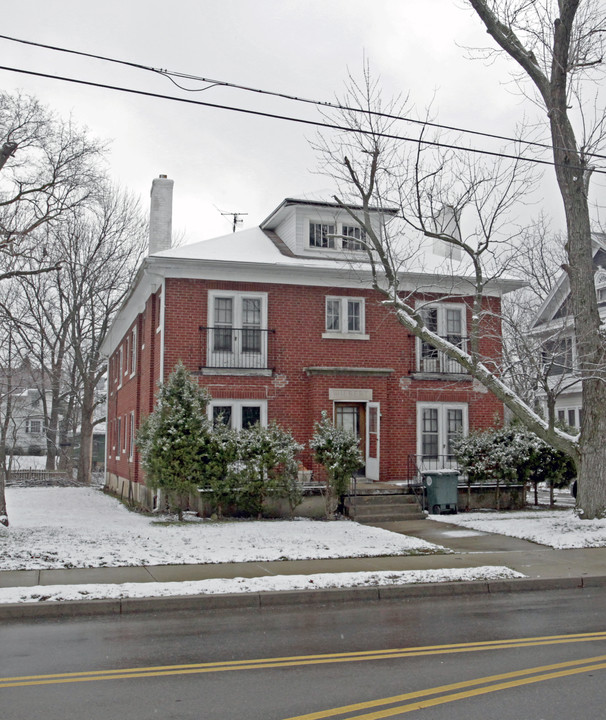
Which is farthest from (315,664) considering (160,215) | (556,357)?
(160,215)

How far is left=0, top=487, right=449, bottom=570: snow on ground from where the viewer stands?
11.7 metres

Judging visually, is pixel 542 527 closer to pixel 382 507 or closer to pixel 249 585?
pixel 382 507

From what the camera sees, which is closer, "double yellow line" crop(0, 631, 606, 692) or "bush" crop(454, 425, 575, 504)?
"double yellow line" crop(0, 631, 606, 692)

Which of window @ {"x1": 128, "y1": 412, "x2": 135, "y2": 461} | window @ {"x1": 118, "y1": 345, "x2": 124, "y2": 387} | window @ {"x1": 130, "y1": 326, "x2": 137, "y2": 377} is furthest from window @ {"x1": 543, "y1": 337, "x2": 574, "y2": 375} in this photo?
window @ {"x1": 118, "y1": 345, "x2": 124, "y2": 387}

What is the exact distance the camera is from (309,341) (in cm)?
2152

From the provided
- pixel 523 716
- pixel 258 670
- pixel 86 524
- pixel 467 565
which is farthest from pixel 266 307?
pixel 523 716

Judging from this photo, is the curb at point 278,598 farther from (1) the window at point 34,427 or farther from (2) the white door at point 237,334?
(1) the window at point 34,427

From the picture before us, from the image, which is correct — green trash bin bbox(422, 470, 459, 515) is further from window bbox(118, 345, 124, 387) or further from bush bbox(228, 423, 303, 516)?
window bbox(118, 345, 124, 387)

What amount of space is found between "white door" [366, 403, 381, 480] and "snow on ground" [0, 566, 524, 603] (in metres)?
10.1

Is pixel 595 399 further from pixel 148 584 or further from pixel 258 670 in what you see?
pixel 258 670

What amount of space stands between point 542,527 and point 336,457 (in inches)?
187

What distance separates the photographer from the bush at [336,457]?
1775 cm

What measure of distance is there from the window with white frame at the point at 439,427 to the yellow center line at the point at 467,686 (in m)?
15.6

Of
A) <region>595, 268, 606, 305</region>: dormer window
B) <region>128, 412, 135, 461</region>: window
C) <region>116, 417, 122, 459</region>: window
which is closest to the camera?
<region>128, 412, 135, 461</region>: window
